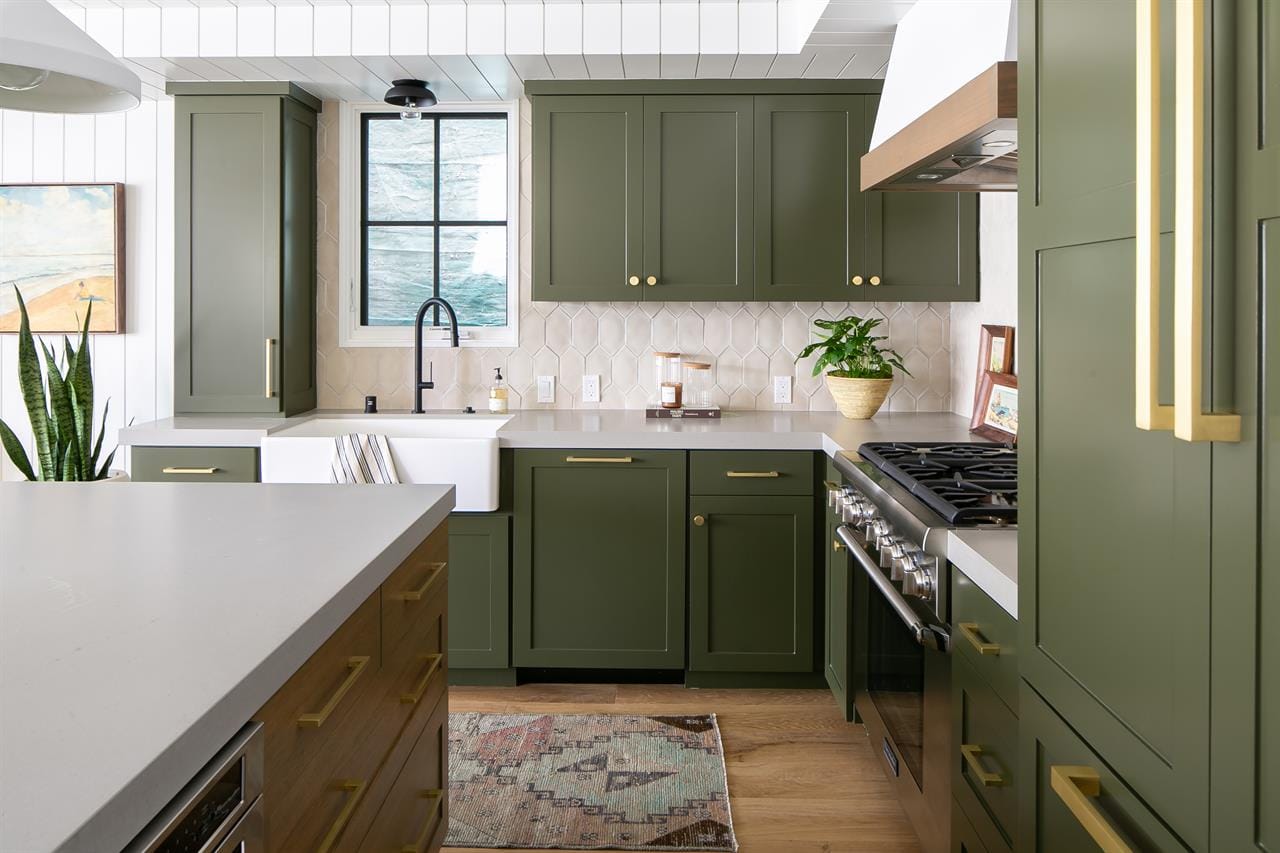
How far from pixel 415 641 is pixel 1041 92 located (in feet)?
4.36

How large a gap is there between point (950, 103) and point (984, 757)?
119 centimetres

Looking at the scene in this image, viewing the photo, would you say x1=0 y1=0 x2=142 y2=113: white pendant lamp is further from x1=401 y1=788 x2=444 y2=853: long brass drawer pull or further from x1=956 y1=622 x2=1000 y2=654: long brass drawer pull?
x1=956 y1=622 x2=1000 y2=654: long brass drawer pull

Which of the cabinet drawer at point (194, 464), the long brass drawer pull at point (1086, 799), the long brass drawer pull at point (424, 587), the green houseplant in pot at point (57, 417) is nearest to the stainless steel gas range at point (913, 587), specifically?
the long brass drawer pull at point (1086, 799)

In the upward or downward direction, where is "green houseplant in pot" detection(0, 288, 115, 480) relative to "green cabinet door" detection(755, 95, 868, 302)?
downward

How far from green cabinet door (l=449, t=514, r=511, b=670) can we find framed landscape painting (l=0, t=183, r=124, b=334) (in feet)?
5.80

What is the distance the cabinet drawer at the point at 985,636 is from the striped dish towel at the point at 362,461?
76.1 inches

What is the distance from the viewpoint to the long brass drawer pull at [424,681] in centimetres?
178

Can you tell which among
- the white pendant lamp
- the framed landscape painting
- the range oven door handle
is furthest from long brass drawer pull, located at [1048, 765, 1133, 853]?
the framed landscape painting

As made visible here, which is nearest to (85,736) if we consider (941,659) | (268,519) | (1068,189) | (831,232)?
(268,519)

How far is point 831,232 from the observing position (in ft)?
11.9

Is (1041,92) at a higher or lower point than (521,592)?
higher

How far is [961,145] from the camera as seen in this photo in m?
2.00

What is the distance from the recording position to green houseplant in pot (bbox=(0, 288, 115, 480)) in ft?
11.1

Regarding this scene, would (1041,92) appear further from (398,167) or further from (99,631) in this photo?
(398,167)
